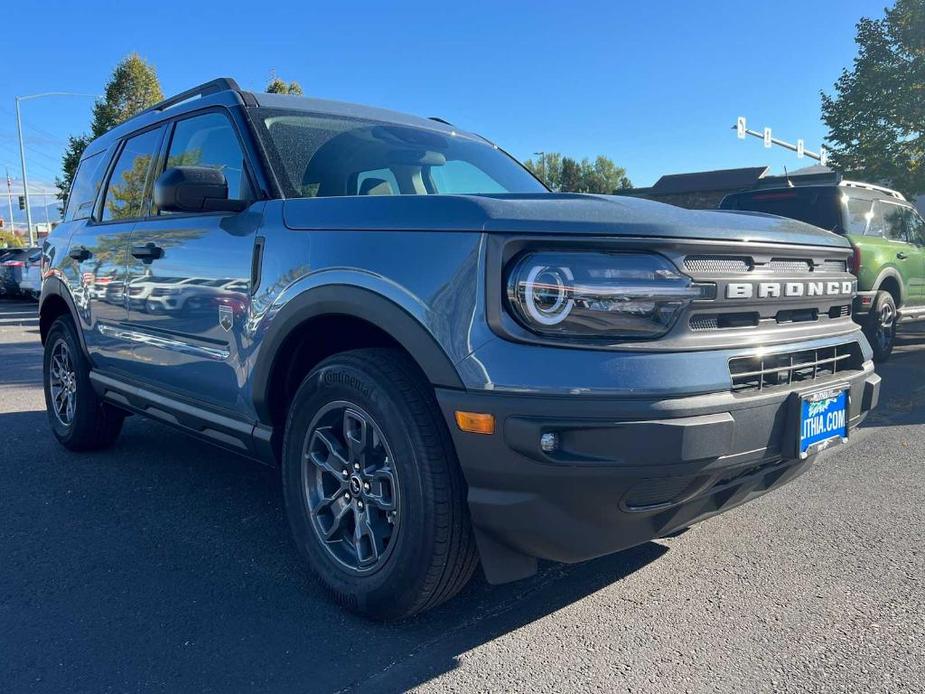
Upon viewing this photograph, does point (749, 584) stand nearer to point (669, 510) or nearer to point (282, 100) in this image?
point (669, 510)

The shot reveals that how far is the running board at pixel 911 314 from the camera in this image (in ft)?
28.0

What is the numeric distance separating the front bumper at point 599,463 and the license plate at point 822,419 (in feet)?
0.23

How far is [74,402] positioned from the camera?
187 inches

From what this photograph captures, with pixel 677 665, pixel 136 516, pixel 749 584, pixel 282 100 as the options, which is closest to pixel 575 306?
pixel 677 665

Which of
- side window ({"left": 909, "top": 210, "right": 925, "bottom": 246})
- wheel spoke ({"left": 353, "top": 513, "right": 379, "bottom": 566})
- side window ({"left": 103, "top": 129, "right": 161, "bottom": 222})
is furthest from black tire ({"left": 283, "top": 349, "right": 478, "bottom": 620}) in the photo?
side window ({"left": 909, "top": 210, "right": 925, "bottom": 246})

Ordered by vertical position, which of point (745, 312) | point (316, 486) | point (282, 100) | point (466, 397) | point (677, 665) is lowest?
point (677, 665)

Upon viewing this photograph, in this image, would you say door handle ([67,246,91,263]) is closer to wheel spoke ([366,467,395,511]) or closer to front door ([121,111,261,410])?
front door ([121,111,261,410])

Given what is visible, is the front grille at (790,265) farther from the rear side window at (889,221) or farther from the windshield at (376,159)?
the rear side window at (889,221)

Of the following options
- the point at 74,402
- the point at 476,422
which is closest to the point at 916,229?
the point at 476,422

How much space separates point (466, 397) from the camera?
215 centimetres

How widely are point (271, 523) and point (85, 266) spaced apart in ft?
6.68

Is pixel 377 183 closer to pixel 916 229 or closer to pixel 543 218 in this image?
pixel 543 218

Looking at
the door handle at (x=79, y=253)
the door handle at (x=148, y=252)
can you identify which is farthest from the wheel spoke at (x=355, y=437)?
the door handle at (x=79, y=253)

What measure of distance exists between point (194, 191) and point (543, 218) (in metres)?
1.53
